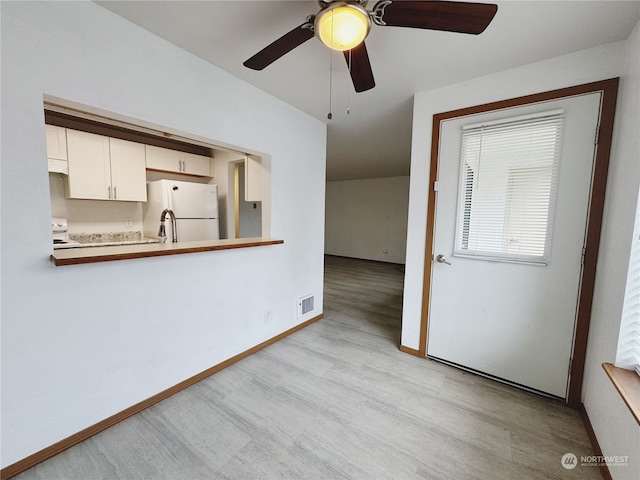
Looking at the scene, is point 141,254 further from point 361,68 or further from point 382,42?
point 382,42

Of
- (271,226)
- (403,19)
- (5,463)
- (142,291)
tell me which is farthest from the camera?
(271,226)

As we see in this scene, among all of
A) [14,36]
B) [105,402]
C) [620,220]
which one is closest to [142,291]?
[105,402]

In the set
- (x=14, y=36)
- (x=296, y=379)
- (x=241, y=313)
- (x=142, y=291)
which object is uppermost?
(x=14, y=36)

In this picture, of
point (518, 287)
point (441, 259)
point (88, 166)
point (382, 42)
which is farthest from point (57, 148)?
point (518, 287)

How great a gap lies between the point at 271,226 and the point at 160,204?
1.69m

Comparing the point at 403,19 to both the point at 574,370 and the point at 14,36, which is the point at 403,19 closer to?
the point at 14,36

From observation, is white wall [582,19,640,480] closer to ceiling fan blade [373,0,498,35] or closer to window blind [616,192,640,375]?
window blind [616,192,640,375]

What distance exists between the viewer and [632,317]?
47.8 inches

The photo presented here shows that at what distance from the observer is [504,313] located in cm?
190

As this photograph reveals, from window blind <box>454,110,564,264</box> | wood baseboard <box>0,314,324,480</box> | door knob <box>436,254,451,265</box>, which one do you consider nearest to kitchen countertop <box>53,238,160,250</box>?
wood baseboard <box>0,314,324,480</box>

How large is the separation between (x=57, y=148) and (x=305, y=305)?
300 cm

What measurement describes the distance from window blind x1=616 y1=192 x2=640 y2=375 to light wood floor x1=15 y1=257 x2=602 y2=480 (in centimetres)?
61

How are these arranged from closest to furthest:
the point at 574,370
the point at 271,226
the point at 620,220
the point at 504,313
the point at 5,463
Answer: the point at 5,463, the point at 620,220, the point at 574,370, the point at 504,313, the point at 271,226

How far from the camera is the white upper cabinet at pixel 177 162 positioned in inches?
124
